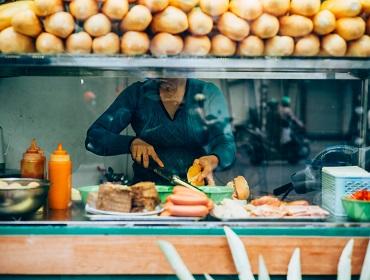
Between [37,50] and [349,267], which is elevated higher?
[37,50]

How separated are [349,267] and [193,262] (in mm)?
672

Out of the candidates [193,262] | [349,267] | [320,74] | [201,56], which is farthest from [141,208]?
[320,74]

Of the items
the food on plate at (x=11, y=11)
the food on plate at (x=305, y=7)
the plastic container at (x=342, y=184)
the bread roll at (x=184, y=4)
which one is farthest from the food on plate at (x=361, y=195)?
the food on plate at (x=11, y=11)

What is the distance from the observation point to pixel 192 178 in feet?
10.7

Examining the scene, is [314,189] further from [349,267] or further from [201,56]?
→ [201,56]

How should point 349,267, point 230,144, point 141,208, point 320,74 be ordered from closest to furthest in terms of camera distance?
1. point 349,267
2. point 141,208
3. point 320,74
4. point 230,144

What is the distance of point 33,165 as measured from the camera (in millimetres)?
3006

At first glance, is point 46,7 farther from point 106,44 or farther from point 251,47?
point 251,47

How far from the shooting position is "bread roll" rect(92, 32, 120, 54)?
2883mm

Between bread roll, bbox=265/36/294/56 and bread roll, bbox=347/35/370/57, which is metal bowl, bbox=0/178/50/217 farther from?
bread roll, bbox=347/35/370/57

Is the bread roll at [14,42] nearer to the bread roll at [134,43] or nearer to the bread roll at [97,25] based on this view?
the bread roll at [97,25]

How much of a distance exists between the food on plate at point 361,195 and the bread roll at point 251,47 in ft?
2.67

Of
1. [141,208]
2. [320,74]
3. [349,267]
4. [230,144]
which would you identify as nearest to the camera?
[349,267]

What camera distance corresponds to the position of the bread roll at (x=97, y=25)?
2889 mm
